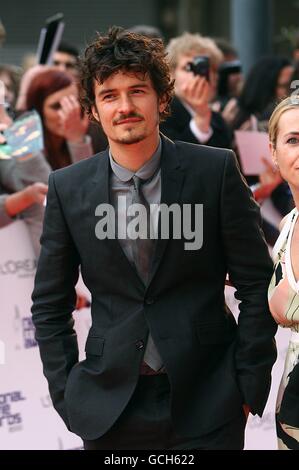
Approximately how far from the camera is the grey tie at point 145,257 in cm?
305

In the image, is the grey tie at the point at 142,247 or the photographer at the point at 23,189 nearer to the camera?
the grey tie at the point at 142,247

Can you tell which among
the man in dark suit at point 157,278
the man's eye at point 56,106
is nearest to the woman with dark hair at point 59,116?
the man's eye at point 56,106

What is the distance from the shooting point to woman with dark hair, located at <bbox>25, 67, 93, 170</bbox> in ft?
15.8

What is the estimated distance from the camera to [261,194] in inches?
197

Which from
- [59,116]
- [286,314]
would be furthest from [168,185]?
[59,116]

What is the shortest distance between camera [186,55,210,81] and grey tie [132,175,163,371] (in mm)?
2206

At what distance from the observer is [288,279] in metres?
2.90

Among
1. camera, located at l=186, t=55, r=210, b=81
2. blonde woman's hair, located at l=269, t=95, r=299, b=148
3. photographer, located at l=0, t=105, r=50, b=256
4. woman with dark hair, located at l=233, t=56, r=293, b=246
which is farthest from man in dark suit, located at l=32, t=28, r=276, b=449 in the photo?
camera, located at l=186, t=55, r=210, b=81

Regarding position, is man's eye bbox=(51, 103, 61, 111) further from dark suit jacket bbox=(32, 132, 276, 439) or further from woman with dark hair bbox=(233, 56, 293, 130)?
dark suit jacket bbox=(32, 132, 276, 439)

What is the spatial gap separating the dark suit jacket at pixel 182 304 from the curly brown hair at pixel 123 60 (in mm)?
235

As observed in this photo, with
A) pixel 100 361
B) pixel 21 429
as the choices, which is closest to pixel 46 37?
pixel 21 429

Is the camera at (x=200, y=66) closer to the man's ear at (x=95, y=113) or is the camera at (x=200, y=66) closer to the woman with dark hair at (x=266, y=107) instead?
the woman with dark hair at (x=266, y=107)

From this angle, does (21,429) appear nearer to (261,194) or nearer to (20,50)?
(261,194)
